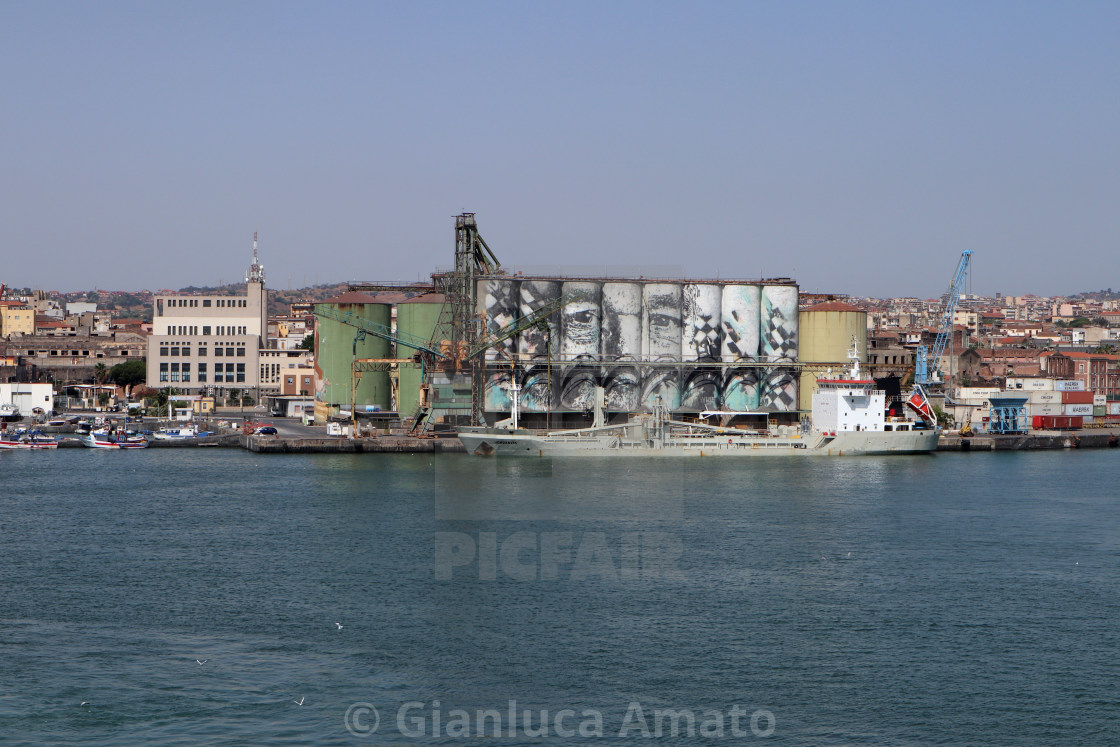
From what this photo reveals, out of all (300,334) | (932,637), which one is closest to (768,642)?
(932,637)

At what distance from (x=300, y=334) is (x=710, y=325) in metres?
31.2

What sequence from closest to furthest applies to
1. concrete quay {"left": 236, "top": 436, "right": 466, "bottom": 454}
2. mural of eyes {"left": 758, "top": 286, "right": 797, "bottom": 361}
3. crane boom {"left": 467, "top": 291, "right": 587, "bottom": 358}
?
concrete quay {"left": 236, "top": 436, "right": 466, "bottom": 454}
crane boom {"left": 467, "top": 291, "right": 587, "bottom": 358}
mural of eyes {"left": 758, "top": 286, "right": 797, "bottom": 361}

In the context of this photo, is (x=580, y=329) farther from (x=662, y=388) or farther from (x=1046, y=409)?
(x=1046, y=409)

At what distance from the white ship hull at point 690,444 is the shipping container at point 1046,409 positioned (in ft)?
27.8

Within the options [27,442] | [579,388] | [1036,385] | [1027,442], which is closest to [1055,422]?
[1036,385]

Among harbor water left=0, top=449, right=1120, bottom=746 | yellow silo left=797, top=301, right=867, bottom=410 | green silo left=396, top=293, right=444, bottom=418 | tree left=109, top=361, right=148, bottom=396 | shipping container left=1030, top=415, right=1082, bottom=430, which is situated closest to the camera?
harbor water left=0, top=449, right=1120, bottom=746

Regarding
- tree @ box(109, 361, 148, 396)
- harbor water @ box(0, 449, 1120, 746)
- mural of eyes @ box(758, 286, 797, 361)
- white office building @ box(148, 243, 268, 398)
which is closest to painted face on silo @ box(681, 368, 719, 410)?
mural of eyes @ box(758, 286, 797, 361)

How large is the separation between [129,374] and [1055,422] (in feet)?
117

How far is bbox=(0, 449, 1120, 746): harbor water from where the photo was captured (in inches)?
385

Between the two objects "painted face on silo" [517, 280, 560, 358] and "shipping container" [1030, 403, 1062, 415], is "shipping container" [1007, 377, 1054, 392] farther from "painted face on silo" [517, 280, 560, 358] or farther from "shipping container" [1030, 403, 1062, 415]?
"painted face on silo" [517, 280, 560, 358]

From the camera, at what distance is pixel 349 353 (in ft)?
125

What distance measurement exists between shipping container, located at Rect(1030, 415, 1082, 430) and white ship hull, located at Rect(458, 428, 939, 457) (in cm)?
812

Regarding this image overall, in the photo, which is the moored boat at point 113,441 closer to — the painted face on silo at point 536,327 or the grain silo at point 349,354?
the grain silo at point 349,354

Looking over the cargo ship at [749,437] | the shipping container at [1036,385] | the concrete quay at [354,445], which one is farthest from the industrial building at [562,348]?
the shipping container at [1036,385]
